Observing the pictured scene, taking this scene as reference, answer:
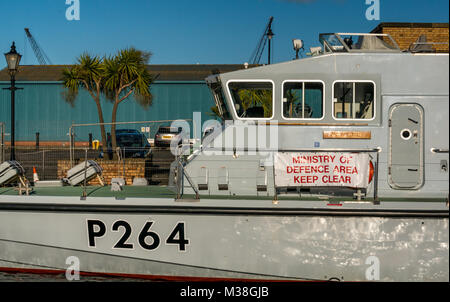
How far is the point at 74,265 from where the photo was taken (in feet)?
24.5

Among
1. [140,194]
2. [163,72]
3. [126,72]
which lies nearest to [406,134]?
[140,194]

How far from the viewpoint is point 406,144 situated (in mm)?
7422

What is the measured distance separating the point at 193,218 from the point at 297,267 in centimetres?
159

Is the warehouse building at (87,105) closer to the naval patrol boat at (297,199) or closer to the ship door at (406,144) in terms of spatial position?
the naval patrol boat at (297,199)

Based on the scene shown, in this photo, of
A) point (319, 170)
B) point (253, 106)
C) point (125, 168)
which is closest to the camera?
point (319, 170)

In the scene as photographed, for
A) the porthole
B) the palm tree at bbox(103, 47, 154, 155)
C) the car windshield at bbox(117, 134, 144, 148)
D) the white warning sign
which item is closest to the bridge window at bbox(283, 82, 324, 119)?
the white warning sign

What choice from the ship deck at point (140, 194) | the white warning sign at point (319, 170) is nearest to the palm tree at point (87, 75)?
the ship deck at point (140, 194)

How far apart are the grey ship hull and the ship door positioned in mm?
566

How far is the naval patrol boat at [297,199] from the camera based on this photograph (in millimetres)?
7055

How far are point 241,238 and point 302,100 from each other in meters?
2.20

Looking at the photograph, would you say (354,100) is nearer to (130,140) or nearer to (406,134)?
(406,134)

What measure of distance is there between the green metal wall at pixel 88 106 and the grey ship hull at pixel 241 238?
26.2 metres
